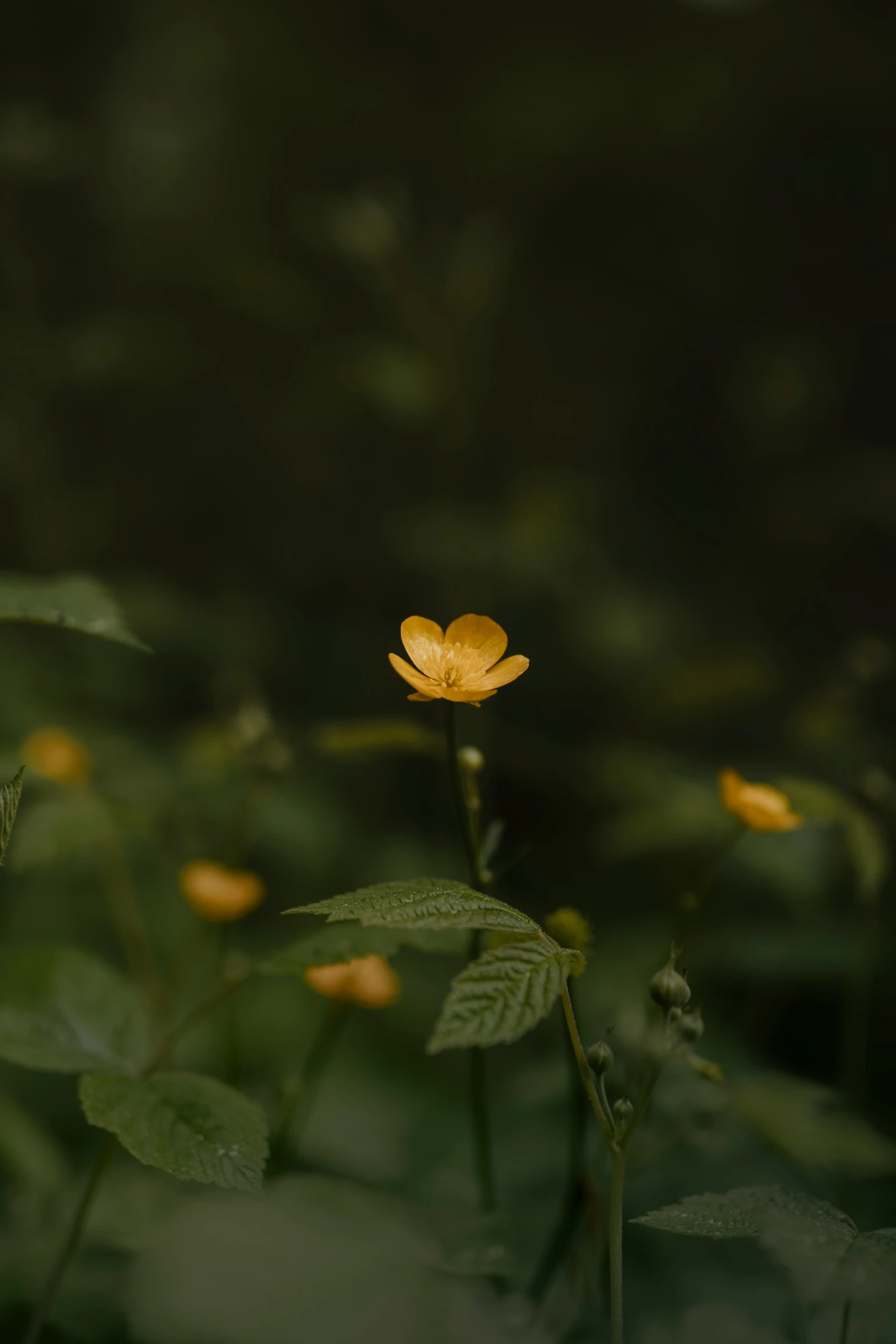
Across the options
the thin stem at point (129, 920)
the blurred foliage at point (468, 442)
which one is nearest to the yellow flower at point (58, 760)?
the thin stem at point (129, 920)

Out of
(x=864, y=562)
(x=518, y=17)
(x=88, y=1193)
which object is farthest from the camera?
(x=518, y=17)

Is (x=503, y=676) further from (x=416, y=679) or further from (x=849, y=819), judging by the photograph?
(x=849, y=819)

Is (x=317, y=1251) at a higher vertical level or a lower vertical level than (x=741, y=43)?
lower

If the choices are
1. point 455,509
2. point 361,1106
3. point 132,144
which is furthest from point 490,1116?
point 132,144

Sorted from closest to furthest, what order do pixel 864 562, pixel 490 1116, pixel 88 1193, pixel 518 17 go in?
pixel 88 1193 → pixel 490 1116 → pixel 864 562 → pixel 518 17

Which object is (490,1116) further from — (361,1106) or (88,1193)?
(88,1193)

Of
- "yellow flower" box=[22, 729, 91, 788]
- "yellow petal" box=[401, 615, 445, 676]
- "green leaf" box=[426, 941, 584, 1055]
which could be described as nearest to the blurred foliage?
"yellow flower" box=[22, 729, 91, 788]

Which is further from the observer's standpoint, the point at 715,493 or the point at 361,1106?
the point at 715,493
